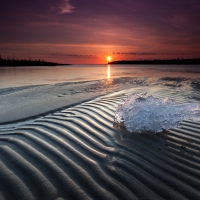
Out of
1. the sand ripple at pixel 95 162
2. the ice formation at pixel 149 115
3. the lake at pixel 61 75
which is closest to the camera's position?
the sand ripple at pixel 95 162

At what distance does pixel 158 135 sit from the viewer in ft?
12.0

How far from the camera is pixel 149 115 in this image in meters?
3.93

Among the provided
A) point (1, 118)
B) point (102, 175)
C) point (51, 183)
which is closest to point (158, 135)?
point (102, 175)

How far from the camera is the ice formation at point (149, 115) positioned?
3.86 m

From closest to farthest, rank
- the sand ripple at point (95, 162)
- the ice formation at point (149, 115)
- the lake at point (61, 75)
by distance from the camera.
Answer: the sand ripple at point (95, 162), the ice formation at point (149, 115), the lake at point (61, 75)

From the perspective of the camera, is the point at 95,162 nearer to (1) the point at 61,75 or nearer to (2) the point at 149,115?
(2) the point at 149,115

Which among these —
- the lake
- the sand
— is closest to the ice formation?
the sand

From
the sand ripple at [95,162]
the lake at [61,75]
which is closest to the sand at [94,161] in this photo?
the sand ripple at [95,162]

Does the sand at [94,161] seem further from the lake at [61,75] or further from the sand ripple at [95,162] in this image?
the lake at [61,75]

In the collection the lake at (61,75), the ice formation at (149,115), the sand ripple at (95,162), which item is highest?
the lake at (61,75)

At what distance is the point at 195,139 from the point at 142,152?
121 centimetres

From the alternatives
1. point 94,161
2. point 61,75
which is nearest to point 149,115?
point 94,161

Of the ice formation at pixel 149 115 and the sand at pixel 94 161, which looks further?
the ice formation at pixel 149 115

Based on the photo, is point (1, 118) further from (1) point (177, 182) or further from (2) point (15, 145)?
(1) point (177, 182)
